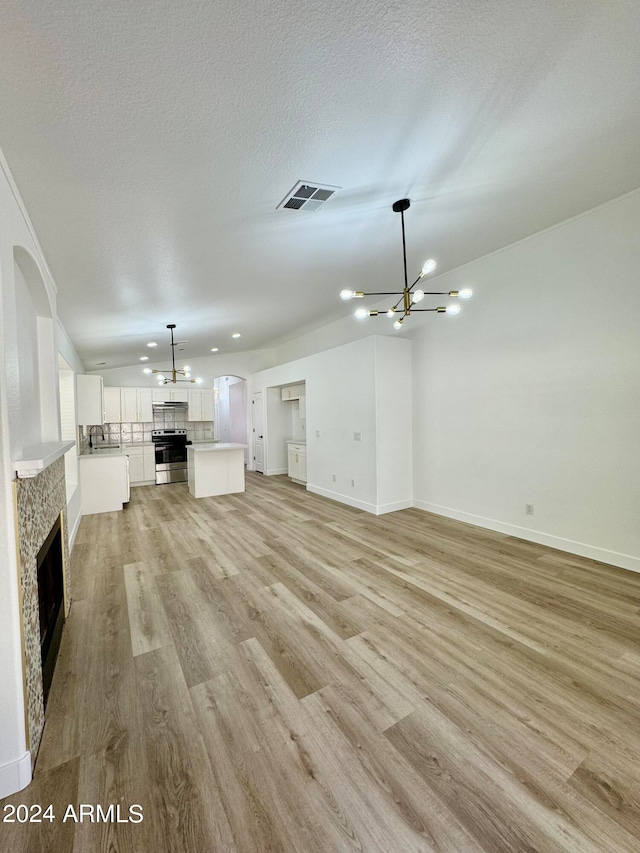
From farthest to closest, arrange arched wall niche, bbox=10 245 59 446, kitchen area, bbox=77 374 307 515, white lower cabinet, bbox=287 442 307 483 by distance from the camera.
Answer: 1. white lower cabinet, bbox=287 442 307 483
2. kitchen area, bbox=77 374 307 515
3. arched wall niche, bbox=10 245 59 446

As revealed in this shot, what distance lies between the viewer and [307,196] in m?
2.55

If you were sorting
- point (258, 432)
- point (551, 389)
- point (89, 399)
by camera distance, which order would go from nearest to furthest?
point (551, 389) < point (89, 399) < point (258, 432)

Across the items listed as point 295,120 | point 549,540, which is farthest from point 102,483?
point 549,540

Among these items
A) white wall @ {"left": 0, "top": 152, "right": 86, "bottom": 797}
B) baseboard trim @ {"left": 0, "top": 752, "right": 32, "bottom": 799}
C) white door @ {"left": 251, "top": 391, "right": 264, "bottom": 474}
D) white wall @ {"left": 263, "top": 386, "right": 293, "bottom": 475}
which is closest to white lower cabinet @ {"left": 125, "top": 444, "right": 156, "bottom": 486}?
white door @ {"left": 251, "top": 391, "right": 264, "bottom": 474}

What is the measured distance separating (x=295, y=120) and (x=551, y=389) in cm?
340

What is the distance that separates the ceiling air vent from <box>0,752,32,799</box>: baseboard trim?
11.0 feet

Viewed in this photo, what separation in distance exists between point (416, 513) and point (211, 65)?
4.92m

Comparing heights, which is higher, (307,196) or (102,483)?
(307,196)

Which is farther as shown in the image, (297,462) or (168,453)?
(168,453)

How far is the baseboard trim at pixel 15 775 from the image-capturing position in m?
1.38

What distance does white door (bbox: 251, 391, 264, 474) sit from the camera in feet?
29.1

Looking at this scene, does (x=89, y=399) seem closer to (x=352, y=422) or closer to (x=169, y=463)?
(x=169, y=463)

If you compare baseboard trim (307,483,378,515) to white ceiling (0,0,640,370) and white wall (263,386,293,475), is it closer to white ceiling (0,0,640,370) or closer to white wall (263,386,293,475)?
white wall (263,386,293,475)

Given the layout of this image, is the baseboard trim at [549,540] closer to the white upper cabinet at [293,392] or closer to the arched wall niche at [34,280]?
the white upper cabinet at [293,392]
